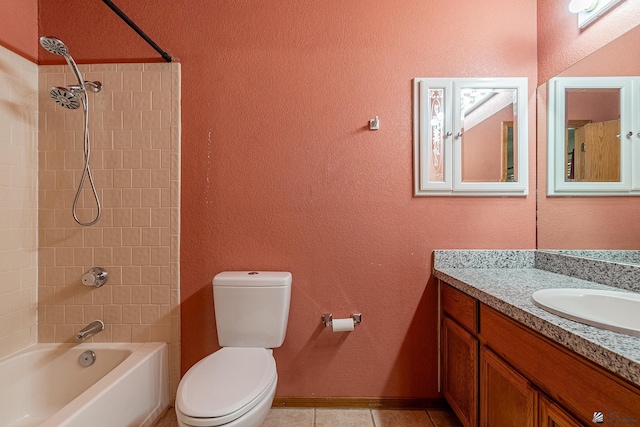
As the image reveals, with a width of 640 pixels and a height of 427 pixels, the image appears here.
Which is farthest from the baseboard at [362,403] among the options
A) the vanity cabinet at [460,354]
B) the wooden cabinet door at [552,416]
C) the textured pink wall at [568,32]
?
the textured pink wall at [568,32]

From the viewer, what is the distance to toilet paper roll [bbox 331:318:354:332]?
1472mm

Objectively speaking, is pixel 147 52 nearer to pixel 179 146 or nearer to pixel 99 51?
pixel 99 51

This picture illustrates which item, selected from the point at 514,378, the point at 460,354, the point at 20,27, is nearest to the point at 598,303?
the point at 514,378

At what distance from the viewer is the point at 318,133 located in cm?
156

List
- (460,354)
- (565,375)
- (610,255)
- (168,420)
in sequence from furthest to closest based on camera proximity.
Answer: (168,420) < (460,354) < (610,255) < (565,375)

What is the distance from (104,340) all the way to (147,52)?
5.37 feet

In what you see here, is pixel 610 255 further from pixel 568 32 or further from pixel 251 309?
pixel 251 309

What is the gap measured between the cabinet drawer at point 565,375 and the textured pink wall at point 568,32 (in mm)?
1303

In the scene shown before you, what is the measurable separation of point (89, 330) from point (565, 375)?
2.06 meters

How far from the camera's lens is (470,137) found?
156cm

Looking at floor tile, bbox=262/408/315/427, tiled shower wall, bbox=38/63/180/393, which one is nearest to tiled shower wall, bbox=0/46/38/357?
tiled shower wall, bbox=38/63/180/393

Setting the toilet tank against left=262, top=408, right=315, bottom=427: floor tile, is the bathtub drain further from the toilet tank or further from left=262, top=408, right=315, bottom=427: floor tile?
left=262, top=408, right=315, bottom=427: floor tile

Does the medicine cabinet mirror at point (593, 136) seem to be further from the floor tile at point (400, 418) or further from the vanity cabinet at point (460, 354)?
the floor tile at point (400, 418)

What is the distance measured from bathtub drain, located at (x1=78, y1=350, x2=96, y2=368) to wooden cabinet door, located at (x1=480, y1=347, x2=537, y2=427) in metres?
1.90
